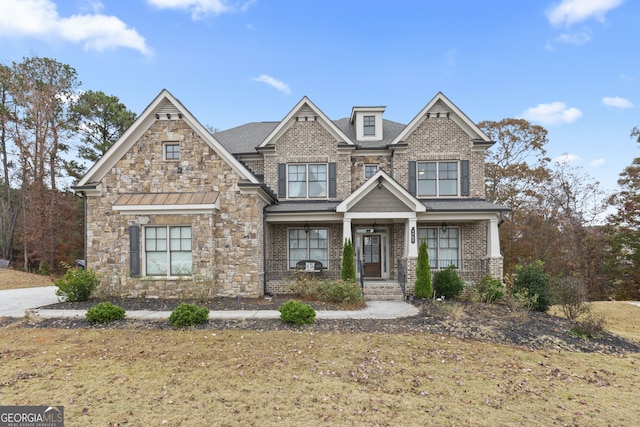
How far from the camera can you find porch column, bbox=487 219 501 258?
1374 cm

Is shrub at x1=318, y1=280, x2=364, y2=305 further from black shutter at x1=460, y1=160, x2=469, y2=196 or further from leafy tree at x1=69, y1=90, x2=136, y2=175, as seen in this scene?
leafy tree at x1=69, y1=90, x2=136, y2=175

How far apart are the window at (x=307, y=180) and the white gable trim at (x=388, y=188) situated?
7.15 ft

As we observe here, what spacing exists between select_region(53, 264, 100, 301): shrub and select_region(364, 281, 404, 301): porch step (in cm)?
943

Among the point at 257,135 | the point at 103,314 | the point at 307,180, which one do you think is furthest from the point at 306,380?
the point at 257,135

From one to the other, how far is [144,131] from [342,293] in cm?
913

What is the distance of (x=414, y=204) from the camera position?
13.4 metres

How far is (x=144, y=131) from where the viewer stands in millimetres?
12523

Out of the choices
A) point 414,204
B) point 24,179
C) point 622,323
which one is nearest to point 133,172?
point 414,204

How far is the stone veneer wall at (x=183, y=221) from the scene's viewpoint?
11.9m

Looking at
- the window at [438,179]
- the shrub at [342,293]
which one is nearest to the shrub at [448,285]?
the shrub at [342,293]

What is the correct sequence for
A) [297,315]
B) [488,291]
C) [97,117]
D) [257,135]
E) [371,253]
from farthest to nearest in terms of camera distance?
[97,117]
[257,135]
[371,253]
[488,291]
[297,315]
